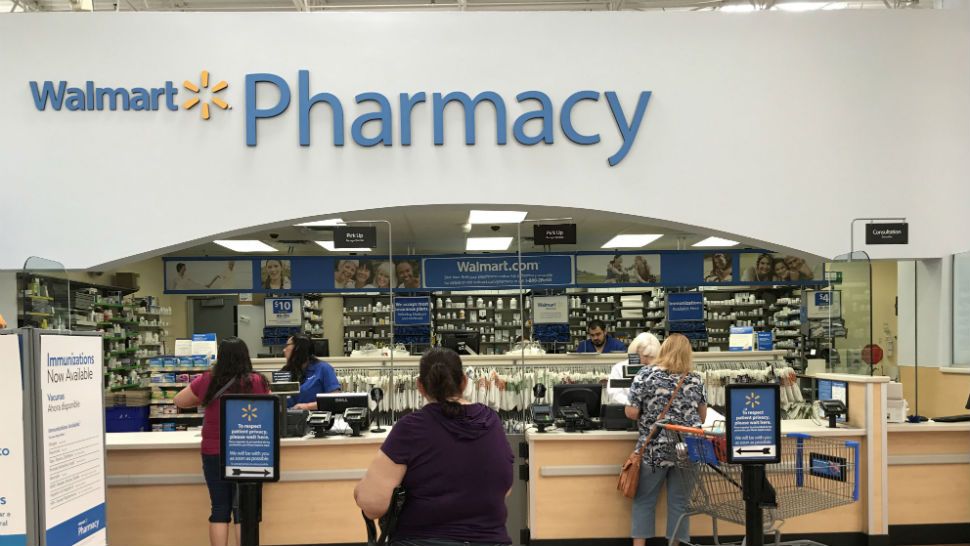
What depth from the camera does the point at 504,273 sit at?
11.3m

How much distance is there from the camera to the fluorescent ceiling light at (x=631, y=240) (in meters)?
11.9

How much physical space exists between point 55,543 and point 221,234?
4610 mm

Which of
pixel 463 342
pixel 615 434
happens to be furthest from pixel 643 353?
pixel 463 342

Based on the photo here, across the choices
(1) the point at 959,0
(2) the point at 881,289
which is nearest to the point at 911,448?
(1) the point at 959,0

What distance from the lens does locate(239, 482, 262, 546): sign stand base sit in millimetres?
3111

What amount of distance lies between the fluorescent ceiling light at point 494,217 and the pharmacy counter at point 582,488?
4.51 meters

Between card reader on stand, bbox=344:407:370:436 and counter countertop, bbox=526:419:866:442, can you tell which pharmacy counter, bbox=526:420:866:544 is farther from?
card reader on stand, bbox=344:407:370:436

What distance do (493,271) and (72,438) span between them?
8.86m

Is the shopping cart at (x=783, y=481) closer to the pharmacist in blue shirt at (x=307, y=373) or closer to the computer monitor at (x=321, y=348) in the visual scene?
the pharmacist in blue shirt at (x=307, y=373)

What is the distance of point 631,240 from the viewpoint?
1235cm

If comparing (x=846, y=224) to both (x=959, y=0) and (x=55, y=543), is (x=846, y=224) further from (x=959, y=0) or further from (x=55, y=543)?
(x=55, y=543)

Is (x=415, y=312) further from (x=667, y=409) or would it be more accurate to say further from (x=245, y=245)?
(x=667, y=409)

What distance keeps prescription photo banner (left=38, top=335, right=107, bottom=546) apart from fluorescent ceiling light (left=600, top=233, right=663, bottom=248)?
9.71 metres

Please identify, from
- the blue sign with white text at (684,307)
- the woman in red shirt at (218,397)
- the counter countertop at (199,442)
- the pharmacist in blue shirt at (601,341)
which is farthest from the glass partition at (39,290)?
the blue sign with white text at (684,307)
